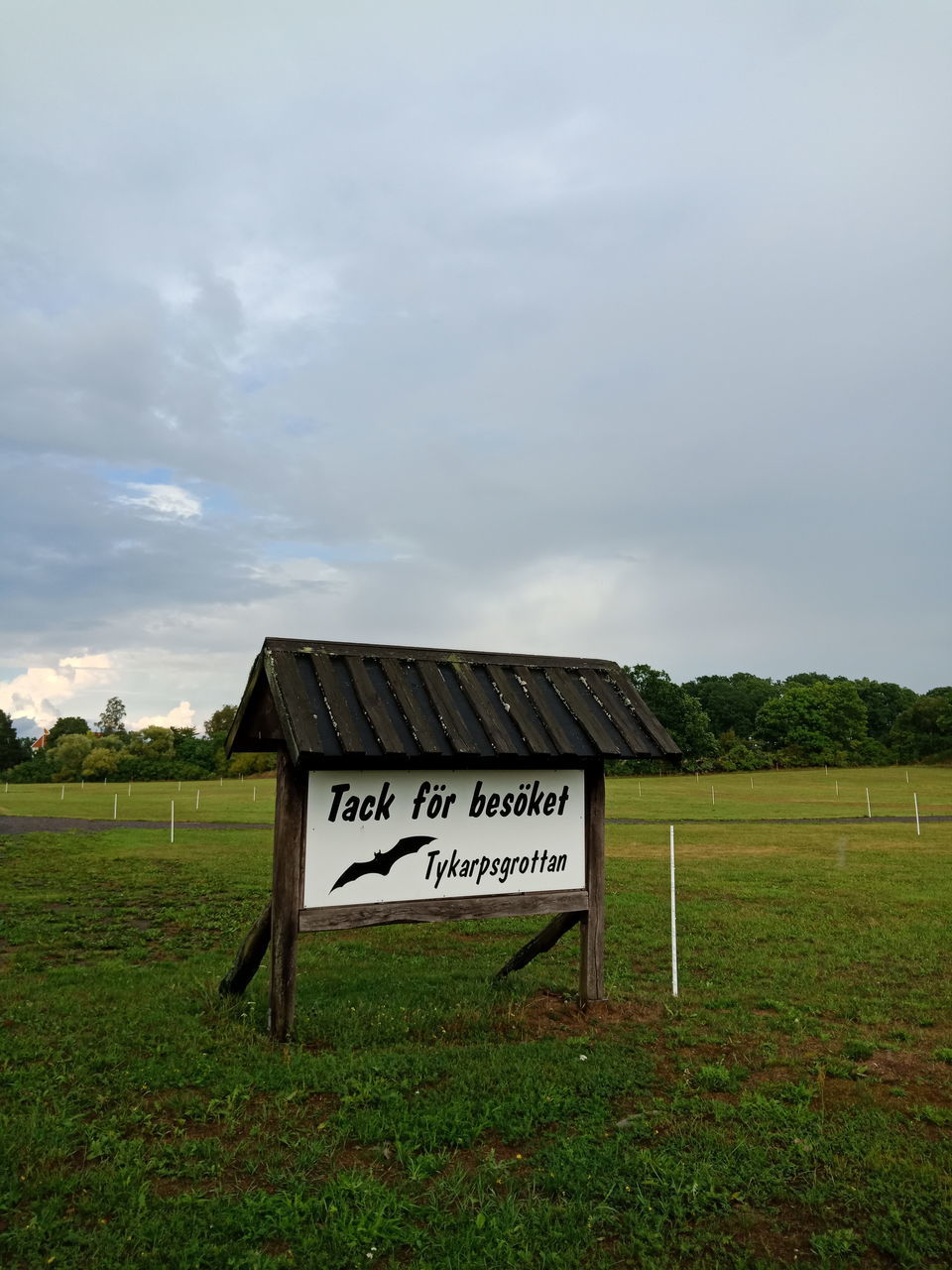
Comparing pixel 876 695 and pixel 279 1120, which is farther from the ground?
pixel 876 695

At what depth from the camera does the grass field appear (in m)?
4.79

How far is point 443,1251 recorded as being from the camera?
4.65 m

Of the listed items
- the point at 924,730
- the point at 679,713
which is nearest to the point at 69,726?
the point at 679,713

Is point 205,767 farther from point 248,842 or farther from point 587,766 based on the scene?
point 587,766

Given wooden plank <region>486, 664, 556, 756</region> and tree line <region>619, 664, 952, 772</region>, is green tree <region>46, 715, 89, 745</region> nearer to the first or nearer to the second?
tree line <region>619, 664, 952, 772</region>

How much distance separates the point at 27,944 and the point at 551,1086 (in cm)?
981

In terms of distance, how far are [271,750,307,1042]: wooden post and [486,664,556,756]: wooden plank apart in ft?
7.78

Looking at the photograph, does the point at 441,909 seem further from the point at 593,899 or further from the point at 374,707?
the point at 374,707

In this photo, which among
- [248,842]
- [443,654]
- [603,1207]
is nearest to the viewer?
[603,1207]

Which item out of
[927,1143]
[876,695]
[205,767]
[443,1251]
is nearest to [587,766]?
[927,1143]

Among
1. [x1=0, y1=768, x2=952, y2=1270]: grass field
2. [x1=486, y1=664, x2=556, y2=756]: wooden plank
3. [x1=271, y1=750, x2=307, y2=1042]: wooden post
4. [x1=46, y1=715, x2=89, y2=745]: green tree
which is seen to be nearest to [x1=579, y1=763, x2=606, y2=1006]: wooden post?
[x1=0, y1=768, x2=952, y2=1270]: grass field

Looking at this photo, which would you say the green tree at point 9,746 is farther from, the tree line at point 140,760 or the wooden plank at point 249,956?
the wooden plank at point 249,956

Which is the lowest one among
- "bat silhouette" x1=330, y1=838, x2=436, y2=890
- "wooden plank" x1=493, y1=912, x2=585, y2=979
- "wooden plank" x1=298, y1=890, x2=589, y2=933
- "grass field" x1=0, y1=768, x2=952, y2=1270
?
"grass field" x1=0, y1=768, x2=952, y2=1270

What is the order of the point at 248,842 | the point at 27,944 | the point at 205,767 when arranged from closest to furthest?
the point at 27,944, the point at 248,842, the point at 205,767
